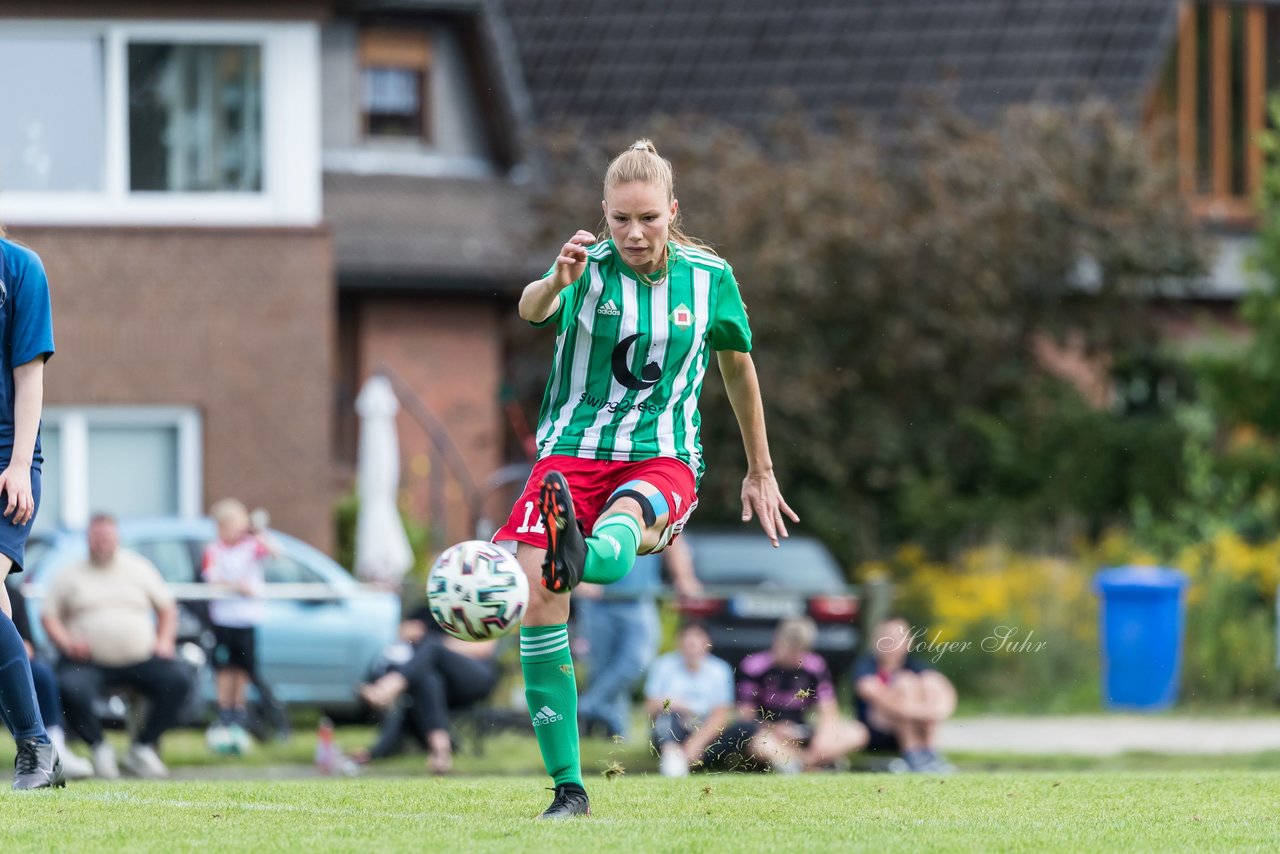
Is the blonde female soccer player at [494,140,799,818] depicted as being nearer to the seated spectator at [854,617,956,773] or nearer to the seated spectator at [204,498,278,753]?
the seated spectator at [854,617,956,773]

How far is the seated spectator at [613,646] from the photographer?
51.3 ft

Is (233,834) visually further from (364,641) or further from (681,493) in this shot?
(364,641)

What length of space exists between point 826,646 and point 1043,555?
201 inches

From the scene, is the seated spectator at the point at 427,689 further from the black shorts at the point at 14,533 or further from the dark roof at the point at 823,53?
the dark roof at the point at 823,53

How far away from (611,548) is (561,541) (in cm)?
21

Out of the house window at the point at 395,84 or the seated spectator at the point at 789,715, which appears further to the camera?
the house window at the point at 395,84

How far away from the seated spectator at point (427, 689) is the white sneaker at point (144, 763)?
1.67 metres

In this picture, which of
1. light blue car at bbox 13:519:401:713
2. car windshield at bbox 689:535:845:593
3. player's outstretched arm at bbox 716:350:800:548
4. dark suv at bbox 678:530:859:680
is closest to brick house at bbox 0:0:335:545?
light blue car at bbox 13:519:401:713

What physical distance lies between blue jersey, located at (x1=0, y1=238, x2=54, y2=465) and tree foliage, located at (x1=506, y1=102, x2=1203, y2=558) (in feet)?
49.6

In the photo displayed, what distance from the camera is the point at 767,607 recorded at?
714 inches

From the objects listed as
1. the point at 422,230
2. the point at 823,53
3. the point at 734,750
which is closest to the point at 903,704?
the point at 734,750

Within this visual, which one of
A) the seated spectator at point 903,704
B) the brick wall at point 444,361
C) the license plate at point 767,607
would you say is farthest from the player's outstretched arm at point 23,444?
the brick wall at point 444,361

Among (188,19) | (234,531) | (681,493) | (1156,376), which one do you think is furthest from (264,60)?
(681,493)

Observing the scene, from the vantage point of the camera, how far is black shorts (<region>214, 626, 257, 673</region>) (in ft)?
51.3
